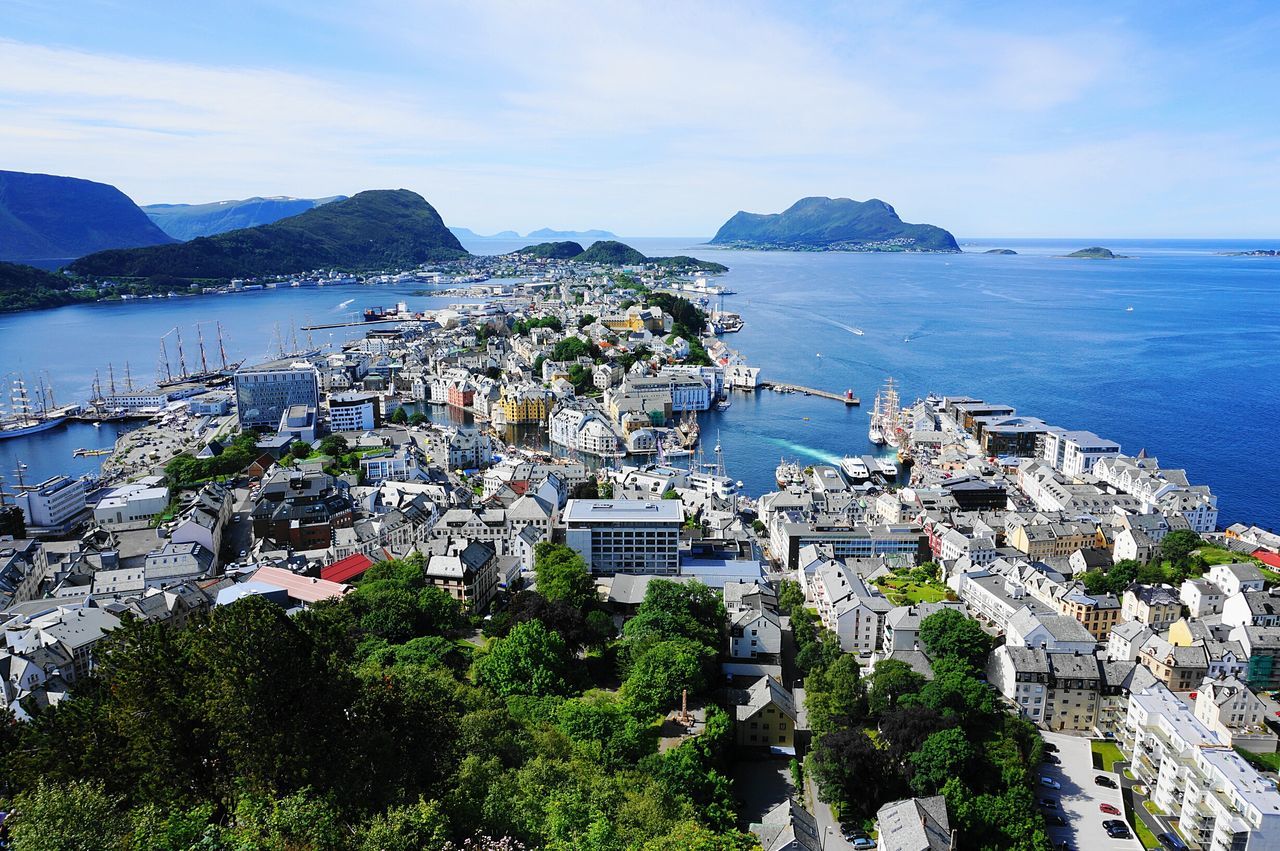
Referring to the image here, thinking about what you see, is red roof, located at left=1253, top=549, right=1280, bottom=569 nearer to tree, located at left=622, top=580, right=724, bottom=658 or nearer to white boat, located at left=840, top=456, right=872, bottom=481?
white boat, located at left=840, top=456, right=872, bottom=481

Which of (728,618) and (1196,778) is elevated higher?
(728,618)

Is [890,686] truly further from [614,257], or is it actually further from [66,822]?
[614,257]

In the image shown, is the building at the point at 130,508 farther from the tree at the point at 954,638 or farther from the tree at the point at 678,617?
the tree at the point at 954,638

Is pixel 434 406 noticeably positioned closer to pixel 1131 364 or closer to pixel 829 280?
pixel 1131 364

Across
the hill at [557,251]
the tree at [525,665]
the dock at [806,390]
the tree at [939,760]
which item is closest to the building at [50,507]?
the tree at [525,665]

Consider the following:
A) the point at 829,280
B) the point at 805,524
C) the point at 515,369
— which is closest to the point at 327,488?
the point at 805,524

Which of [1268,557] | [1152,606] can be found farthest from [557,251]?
[1152,606]
